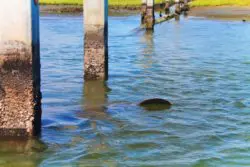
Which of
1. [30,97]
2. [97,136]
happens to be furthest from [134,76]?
[30,97]

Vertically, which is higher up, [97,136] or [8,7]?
[8,7]

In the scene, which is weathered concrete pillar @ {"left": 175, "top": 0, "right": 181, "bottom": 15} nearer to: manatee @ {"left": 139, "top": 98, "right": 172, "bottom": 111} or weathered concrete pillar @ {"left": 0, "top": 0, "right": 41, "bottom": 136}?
manatee @ {"left": 139, "top": 98, "right": 172, "bottom": 111}

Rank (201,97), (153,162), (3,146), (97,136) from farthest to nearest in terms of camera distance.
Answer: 1. (201,97)
2. (97,136)
3. (3,146)
4. (153,162)

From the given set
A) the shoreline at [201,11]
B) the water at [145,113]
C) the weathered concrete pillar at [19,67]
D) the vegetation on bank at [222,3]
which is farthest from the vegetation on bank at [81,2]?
the weathered concrete pillar at [19,67]

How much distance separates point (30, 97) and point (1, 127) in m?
0.65

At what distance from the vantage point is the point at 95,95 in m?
12.9

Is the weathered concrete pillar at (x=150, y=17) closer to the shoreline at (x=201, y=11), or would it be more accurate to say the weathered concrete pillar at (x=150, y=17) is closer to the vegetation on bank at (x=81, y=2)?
the shoreline at (x=201, y=11)

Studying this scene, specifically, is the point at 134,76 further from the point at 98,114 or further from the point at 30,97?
the point at 30,97

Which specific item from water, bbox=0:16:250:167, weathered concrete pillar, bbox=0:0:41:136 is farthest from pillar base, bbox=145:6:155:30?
weathered concrete pillar, bbox=0:0:41:136

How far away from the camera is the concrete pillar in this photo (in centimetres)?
1379

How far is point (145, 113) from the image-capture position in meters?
10.8

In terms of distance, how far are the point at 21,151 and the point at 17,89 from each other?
906mm

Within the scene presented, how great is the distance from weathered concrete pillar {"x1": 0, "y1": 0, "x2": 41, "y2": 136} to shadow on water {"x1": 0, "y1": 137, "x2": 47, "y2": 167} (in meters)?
0.12

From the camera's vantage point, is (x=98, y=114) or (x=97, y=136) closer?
(x=97, y=136)
